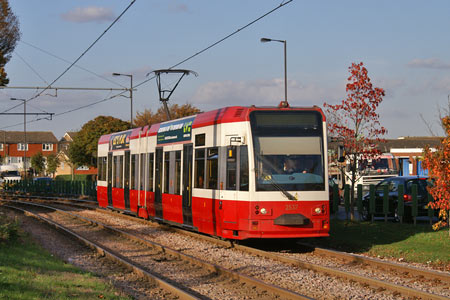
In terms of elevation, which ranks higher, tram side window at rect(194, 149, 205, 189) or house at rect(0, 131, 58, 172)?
house at rect(0, 131, 58, 172)

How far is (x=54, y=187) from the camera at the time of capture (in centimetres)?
5781

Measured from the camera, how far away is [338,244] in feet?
56.3

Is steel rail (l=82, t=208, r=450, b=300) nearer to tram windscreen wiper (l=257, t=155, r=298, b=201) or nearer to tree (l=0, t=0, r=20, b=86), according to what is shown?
tram windscreen wiper (l=257, t=155, r=298, b=201)

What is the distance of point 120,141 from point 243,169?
42.1ft

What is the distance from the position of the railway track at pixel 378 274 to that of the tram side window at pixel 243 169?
1.50 m

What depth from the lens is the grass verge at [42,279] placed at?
31.8 feet

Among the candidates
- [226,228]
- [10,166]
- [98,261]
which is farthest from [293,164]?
[10,166]

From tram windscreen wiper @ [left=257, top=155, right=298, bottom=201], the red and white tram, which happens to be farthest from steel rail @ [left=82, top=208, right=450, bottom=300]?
tram windscreen wiper @ [left=257, top=155, right=298, bottom=201]

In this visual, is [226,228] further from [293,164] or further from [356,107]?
[356,107]

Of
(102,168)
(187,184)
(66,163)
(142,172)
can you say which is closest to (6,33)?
(102,168)

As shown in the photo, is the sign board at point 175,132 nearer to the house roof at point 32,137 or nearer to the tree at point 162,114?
the tree at point 162,114

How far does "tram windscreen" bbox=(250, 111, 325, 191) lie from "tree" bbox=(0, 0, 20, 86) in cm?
2213

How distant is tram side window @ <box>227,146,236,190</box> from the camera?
15.5 metres

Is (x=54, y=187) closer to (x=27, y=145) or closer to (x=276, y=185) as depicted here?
(x=276, y=185)
